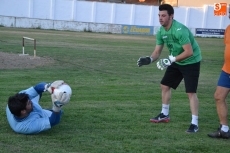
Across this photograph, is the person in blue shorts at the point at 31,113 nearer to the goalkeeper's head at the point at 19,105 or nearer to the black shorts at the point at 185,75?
the goalkeeper's head at the point at 19,105

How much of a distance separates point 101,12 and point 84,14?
76.4 inches

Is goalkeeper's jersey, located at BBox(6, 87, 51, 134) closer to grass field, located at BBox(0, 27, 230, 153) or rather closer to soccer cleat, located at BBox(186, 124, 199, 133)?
grass field, located at BBox(0, 27, 230, 153)

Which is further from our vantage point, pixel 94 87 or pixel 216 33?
pixel 216 33

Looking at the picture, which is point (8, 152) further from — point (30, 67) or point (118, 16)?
point (118, 16)

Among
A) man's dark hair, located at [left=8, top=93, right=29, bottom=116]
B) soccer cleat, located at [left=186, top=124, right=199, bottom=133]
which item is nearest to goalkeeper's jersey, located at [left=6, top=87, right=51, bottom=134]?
man's dark hair, located at [left=8, top=93, right=29, bottom=116]

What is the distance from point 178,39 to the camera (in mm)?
7578

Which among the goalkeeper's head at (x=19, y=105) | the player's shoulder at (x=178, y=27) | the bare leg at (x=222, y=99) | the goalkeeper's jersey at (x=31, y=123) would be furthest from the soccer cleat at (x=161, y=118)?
the goalkeeper's head at (x=19, y=105)

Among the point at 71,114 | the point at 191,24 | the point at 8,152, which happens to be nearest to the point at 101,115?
the point at 71,114

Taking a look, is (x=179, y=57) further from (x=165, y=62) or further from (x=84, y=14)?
(x=84, y=14)

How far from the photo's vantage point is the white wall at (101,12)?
167ft

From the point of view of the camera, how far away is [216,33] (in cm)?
5444

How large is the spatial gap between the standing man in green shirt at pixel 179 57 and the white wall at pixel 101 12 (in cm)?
4381

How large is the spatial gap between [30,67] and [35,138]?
896 centimetres
